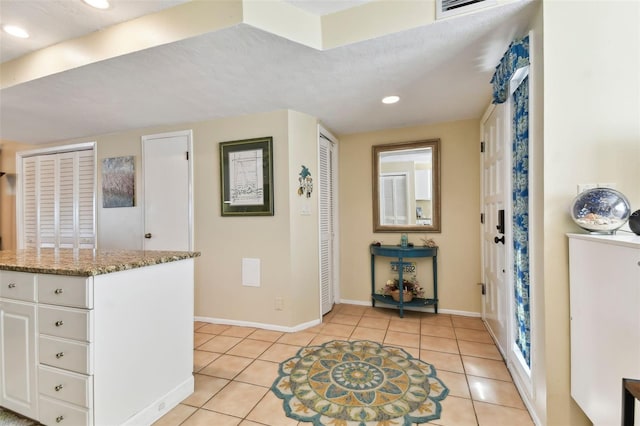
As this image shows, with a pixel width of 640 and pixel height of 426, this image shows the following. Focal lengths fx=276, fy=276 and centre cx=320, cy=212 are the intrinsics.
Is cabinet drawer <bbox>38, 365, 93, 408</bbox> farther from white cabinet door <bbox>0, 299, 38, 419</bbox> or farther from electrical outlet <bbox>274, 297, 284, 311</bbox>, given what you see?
electrical outlet <bbox>274, 297, 284, 311</bbox>

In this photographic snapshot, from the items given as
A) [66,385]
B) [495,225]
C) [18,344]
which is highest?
[495,225]

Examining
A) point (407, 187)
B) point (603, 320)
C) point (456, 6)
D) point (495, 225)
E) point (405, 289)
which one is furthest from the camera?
point (407, 187)

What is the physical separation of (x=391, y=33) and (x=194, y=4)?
1137 millimetres

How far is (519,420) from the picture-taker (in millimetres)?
1515

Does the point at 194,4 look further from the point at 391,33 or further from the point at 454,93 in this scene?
the point at 454,93

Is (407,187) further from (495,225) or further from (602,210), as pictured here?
(602,210)

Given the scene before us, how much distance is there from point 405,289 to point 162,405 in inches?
98.6

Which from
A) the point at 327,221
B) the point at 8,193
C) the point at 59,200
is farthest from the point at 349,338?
the point at 8,193

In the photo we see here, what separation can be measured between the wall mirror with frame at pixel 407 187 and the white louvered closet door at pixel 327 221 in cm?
54

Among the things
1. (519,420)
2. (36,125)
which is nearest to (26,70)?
(36,125)

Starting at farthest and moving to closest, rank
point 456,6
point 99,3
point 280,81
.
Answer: point 280,81, point 99,3, point 456,6

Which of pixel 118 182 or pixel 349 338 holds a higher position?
pixel 118 182

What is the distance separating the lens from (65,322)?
4.41 ft

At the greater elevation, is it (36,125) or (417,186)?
(36,125)
